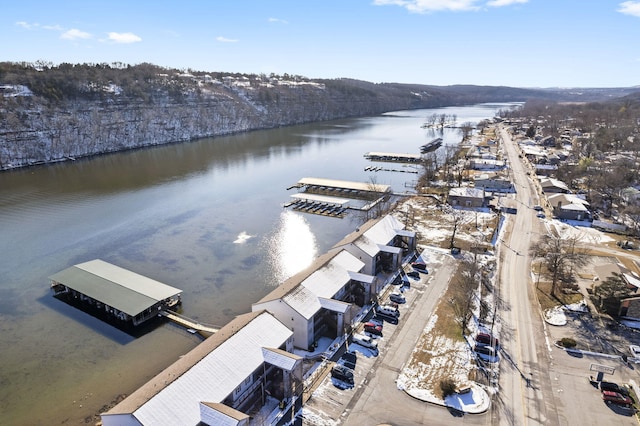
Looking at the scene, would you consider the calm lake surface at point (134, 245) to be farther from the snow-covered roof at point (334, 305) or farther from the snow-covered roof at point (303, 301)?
the snow-covered roof at point (334, 305)

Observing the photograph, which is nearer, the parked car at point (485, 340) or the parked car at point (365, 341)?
the parked car at point (365, 341)

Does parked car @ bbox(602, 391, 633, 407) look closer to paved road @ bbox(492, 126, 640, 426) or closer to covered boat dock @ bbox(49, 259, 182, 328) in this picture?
paved road @ bbox(492, 126, 640, 426)

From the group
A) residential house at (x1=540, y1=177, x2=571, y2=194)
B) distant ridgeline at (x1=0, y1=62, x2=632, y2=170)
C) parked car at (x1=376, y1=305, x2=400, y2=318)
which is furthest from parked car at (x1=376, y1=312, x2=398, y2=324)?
distant ridgeline at (x1=0, y1=62, x2=632, y2=170)

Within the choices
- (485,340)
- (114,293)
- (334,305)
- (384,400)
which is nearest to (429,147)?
(485,340)

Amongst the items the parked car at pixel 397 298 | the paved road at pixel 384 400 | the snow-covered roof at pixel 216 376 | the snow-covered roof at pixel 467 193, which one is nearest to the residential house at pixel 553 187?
the snow-covered roof at pixel 467 193

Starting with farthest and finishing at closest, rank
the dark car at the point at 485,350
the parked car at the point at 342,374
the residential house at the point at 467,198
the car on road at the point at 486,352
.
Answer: the residential house at the point at 467,198, the dark car at the point at 485,350, the car on road at the point at 486,352, the parked car at the point at 342,374

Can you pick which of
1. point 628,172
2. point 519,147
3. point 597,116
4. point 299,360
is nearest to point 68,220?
point 299,360
